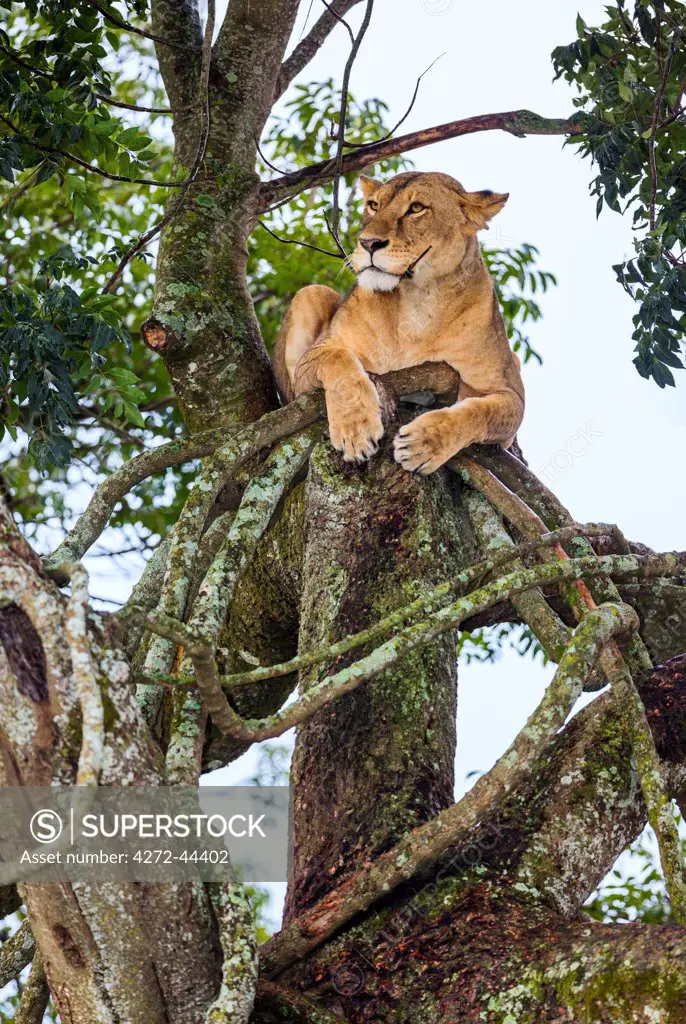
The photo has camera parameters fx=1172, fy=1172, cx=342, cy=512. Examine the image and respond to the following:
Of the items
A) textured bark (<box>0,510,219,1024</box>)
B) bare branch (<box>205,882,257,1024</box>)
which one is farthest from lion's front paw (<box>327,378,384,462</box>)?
bare branch (<box>205,882,257,1024</box>)

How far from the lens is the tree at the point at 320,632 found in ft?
8.79

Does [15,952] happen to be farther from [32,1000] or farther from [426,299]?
[426,299]

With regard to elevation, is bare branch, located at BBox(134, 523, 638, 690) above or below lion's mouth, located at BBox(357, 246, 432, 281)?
below

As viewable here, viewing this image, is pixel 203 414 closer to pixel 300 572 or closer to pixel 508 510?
pixel 300 572

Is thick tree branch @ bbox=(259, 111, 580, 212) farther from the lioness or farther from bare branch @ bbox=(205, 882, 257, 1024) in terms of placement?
bare branch @ bbox=(205, 882, 257, 1024)

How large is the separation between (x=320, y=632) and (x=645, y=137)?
86.6 inches

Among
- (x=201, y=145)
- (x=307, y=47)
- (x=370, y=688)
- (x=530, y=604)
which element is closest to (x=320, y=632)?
(x=370, y=688)

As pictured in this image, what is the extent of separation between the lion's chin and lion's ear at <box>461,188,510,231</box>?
0.46m

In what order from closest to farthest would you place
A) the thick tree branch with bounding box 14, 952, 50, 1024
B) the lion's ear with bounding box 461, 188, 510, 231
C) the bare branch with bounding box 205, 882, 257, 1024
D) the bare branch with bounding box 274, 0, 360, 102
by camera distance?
1. the bare branch with bounding box 205, 882, 257, 1024
2. the thick tree branch with bounding box 14, 952, 50, 1024
3. the lion's ear with bounding box 461, 188, 510, 231
4. the bare branch with bounding box 274, 0, 360, 102

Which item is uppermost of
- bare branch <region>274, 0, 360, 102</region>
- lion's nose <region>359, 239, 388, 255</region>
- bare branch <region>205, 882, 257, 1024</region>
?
bare branch <region>274, 0, 360, 102</region>

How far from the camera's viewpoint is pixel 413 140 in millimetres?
5812

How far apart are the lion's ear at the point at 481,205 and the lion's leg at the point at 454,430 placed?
0.80 m

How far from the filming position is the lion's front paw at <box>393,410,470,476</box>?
423 centimetres

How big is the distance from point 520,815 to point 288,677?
6.12 ft
